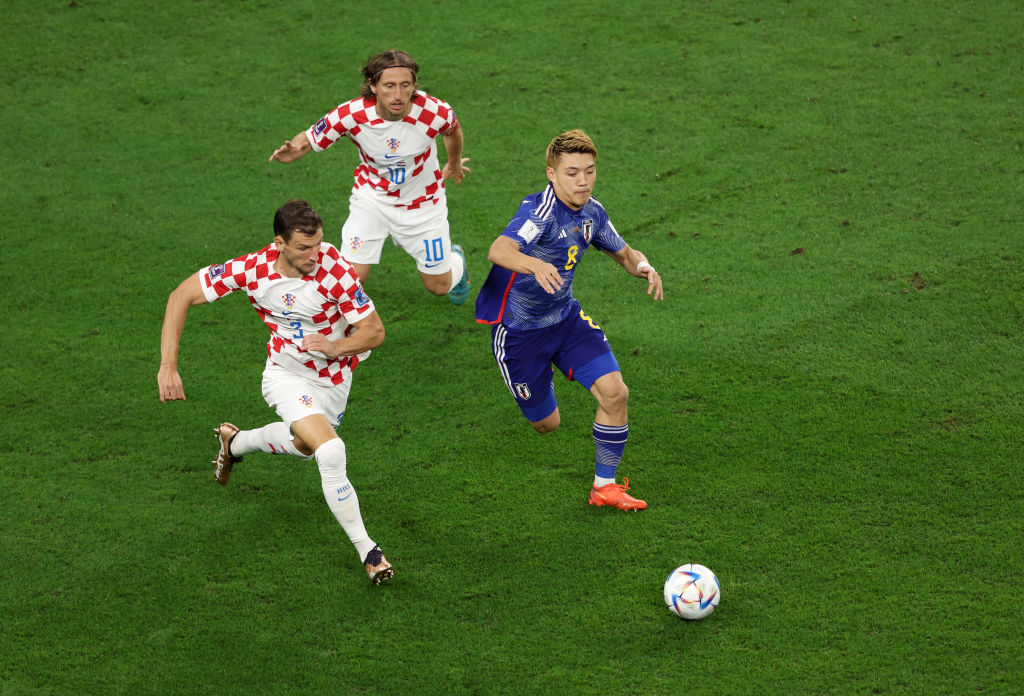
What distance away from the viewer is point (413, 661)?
5.25 m

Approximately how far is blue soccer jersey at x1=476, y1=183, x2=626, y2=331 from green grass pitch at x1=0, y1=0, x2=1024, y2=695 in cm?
106

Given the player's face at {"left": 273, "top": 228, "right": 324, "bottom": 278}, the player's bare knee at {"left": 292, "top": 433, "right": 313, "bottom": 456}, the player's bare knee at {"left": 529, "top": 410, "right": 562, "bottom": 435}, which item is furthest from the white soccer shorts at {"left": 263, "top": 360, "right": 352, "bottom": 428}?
the player's bare knee at {"left": 529, "top": 410, "right": 562, "bottom": 435}

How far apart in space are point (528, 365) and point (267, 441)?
1.61 meters

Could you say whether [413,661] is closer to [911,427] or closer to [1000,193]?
[911,427]

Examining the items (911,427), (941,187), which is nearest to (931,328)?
(911,427)

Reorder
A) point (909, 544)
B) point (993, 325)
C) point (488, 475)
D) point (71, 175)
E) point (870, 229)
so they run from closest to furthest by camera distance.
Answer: point (909, 544), point (488, 475), point (993, 325), point (870, 229), point (71, 175)

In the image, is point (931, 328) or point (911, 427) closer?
point (911, 427)

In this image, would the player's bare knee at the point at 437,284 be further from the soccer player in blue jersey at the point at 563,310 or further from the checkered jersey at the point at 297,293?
the checkered jersey at the point at 297,293

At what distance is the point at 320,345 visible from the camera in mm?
5664

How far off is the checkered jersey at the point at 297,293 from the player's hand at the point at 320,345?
87 millimetres

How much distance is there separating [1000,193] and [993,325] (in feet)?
6.24

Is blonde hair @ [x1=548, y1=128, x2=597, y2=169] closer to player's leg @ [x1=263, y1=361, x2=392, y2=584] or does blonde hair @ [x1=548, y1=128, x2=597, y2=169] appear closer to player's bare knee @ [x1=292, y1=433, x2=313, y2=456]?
player's leg @ [x1=263, y1=361, x2=392, y2=584]

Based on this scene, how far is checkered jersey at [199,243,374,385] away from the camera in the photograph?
5.70m

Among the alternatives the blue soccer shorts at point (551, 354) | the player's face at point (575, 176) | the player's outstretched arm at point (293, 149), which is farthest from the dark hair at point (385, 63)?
the blue soccer shorts at point (551, 354)
